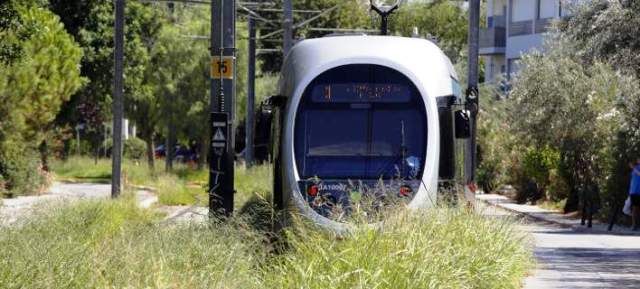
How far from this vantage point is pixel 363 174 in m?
19.9

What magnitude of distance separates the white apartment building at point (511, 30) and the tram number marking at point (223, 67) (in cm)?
3274

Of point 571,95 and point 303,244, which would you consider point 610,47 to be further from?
point 571,95

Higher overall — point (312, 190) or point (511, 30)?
point (511, 30)

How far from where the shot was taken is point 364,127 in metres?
20.2

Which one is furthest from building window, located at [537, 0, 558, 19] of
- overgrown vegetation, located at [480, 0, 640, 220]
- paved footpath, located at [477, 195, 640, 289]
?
paved footpath, located at [477, 195, 640, 289]

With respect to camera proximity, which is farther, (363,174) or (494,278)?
(363,174)

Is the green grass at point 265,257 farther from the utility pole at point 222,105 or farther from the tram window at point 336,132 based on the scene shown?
the utility pole at point 222,105

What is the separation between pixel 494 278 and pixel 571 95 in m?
24.0

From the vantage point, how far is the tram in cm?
1988

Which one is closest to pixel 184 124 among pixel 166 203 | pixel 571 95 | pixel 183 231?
pixel 166 203

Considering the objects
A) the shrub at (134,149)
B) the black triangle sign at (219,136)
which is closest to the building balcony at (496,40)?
the shrub at (134,149)

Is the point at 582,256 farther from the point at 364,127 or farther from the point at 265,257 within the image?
the point at 265,257

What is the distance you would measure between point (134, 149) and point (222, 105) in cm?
5169

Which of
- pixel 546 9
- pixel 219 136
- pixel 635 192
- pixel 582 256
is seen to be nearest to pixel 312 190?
pixel 219 136
